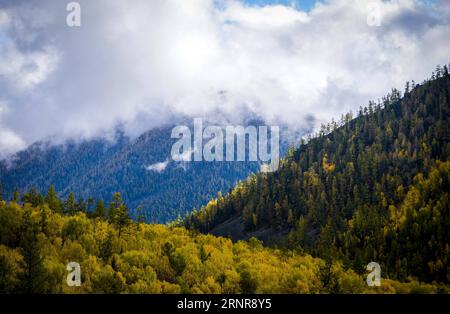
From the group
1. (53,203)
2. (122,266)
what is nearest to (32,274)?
(122,266)

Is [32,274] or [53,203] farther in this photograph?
[53,203]

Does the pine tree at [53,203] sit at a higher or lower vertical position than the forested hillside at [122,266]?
higher

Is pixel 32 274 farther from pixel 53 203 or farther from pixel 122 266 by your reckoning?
pixel 53 203

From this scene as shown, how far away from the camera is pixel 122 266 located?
125938 millimetres

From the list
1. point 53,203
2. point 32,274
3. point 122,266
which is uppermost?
point 53,203

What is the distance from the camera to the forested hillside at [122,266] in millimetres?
107938

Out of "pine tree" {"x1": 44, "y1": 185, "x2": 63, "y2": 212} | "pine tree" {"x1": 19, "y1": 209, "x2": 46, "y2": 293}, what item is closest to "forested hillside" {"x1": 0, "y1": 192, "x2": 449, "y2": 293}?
"pine tree" {"x1": 19, "y1": 209, "x2": 46, "y2": 293}

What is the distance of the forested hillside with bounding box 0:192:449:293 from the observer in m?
108

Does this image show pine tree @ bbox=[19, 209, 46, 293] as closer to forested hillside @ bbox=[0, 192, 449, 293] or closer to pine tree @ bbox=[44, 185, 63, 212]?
forested hillside @ bbox=[0, 192, 449, 293]

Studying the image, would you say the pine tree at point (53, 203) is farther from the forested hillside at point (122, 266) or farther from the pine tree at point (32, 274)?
the pine tree at point (32, 274)

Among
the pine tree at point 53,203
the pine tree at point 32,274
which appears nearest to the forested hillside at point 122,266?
the pine tree at point 32,274

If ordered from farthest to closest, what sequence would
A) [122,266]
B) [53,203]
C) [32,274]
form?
[53,203]
[122,266]
[32,274]

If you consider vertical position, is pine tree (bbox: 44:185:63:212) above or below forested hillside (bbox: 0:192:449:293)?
above
